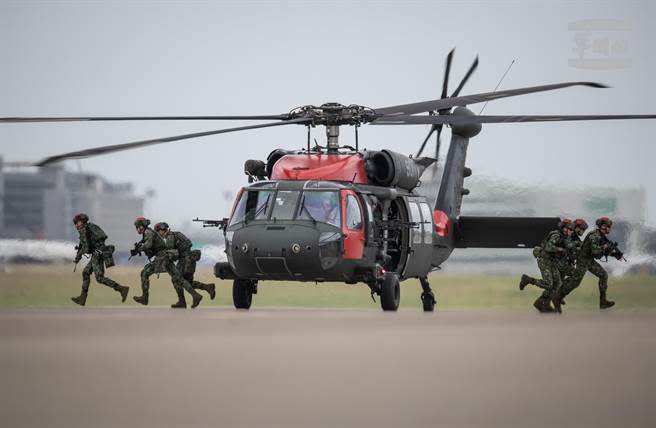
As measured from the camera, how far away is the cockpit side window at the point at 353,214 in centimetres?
2031

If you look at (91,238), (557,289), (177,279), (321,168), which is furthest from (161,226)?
(557,289)

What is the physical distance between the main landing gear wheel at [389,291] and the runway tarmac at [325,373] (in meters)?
1.58

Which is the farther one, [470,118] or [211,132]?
[470,118]

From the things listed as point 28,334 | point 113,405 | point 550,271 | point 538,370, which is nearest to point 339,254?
point 550,271

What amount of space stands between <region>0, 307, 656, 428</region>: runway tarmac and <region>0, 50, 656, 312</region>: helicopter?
1.03 meters

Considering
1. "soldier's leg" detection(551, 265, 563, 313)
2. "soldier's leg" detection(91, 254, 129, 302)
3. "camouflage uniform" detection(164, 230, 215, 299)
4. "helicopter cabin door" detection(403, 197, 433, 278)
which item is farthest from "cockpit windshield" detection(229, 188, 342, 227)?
"soldier's leg" detection(551, 265, 563, 313)

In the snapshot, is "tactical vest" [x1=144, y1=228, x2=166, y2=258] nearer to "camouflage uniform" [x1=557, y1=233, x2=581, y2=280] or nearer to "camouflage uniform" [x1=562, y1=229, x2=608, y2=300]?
"camouflage uniform" [x1=557, y1=233, x2=581, y2=280]

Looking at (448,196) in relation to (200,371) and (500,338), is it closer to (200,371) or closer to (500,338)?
(500,338)

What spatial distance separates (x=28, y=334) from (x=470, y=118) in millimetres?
7423

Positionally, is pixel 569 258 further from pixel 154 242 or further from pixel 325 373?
pixel 325 373

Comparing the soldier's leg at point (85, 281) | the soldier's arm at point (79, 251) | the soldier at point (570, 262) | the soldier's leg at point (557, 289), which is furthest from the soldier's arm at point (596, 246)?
the soldier's arm at point (79, 251)

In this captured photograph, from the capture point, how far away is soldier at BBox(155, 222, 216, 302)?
22.7 m

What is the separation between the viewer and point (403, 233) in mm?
22062

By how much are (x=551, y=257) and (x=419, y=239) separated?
208 centimetres
